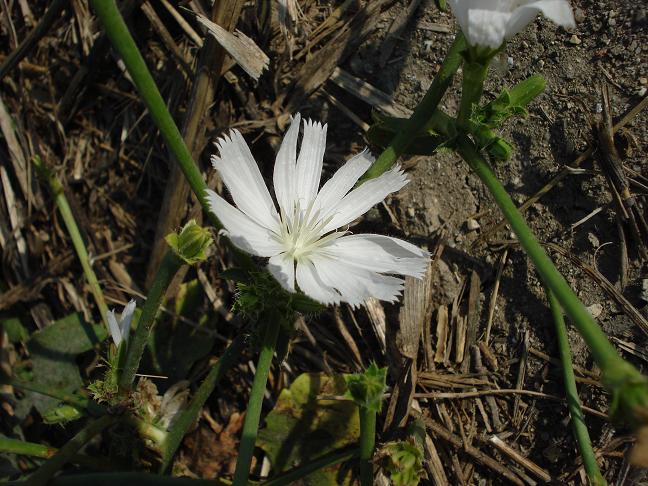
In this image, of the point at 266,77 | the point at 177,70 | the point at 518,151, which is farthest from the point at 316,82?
the point at 518,151

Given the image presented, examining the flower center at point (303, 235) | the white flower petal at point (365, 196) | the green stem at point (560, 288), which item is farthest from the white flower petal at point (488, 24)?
the flower center at point (303, 235)

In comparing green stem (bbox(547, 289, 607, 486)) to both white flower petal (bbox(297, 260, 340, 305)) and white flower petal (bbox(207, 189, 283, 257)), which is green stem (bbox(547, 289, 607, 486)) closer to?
white flower petal (bbox(297, 260, 340, 305))

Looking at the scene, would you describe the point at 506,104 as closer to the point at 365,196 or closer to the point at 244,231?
the point at 365,196

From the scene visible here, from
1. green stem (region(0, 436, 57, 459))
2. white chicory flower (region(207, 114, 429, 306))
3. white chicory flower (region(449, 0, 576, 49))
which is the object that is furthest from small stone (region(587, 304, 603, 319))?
green stem (region(0, 436, 57, 459))

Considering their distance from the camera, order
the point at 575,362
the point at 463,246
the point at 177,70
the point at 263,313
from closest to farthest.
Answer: the point at 263,313 < the point at 575,362 < the point at 463,246 < the point at 177,70

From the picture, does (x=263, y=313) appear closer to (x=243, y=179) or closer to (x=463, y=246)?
(x=243, y=179)

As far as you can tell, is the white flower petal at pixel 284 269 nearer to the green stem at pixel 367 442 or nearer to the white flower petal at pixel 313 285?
the white flower petal at pixel 313 285
